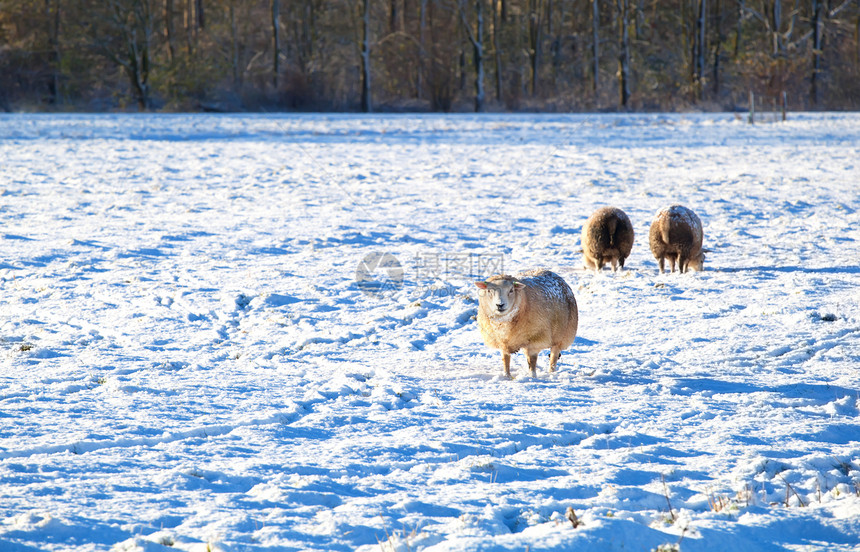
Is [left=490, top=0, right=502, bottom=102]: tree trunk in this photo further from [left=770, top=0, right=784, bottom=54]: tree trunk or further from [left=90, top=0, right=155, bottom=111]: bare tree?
[left=90, top=0, right=155, bottom=111]: bare tree

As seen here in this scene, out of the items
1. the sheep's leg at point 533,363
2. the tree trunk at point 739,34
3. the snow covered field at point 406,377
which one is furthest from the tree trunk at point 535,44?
the sheep's leg at point 533,363

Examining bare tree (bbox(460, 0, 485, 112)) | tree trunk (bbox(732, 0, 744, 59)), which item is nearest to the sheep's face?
bare tree (bbox(460, 0, 485, 112))

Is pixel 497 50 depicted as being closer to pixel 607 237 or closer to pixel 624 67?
pixel 624 67

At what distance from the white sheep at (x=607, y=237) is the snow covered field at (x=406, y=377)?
0.26 metres

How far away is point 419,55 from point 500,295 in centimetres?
3718

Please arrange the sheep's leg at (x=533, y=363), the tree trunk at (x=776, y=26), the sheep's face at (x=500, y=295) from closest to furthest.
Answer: the sheep's face at (x=500, y=295) → the sheep's leg at (x=533, y=363) → the tree trunk at (x=776, y=26)

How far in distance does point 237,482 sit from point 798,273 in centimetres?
756

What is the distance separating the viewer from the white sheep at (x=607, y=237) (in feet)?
31.9

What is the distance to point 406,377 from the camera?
6418 mm

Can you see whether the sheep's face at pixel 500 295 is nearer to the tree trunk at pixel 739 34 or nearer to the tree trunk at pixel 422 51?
the tree trunk at pixel 422 51

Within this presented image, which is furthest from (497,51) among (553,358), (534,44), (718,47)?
(553,358)

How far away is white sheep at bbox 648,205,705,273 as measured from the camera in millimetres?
9463

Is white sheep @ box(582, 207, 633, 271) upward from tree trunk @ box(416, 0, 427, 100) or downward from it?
downward

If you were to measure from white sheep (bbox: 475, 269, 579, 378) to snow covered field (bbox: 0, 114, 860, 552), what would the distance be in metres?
0.30
